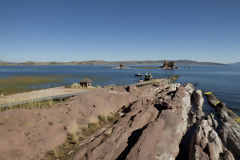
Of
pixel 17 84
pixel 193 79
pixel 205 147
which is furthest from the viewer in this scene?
pixel 193 79

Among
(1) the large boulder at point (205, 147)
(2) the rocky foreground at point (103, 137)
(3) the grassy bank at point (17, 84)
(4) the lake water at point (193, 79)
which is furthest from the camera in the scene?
(4) the lake water at point (193, 79)

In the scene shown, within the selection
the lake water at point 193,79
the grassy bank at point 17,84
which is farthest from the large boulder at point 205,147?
the grassy bank at point 17,84

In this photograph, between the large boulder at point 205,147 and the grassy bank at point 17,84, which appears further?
the grassy bank at point 17,84

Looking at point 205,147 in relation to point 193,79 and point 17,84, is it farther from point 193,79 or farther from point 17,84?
point 193,79

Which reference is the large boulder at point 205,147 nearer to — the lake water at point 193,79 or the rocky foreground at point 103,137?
the rocky foreground at point 103,137

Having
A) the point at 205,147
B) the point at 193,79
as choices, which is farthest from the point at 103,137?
the point at 193,79

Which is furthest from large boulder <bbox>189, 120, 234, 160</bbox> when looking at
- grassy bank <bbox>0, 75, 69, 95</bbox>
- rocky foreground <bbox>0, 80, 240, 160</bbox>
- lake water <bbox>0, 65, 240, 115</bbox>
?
grassy bank <bbox>0, 75, 69, 95</bbox>

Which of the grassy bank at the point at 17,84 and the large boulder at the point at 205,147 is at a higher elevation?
the large boulder at the point at 205,147

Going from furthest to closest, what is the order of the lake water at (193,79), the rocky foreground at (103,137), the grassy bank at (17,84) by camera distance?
the lake water at (193,79)
the grassy bank at (17,84)
the rocky foreground at (103,137)

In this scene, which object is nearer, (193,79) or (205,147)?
(205,147)

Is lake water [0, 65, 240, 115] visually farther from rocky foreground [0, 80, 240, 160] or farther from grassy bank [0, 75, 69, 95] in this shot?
rocky foreground [0, 80, 240, 160]

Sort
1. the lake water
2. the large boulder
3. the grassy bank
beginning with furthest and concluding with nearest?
the lake water
the grassy bank
the large boulder

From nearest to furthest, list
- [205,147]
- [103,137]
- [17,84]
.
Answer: [205,147] → [103,137] → [17,84]

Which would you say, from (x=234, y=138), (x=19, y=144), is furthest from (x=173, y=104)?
(x=19, y=144)
